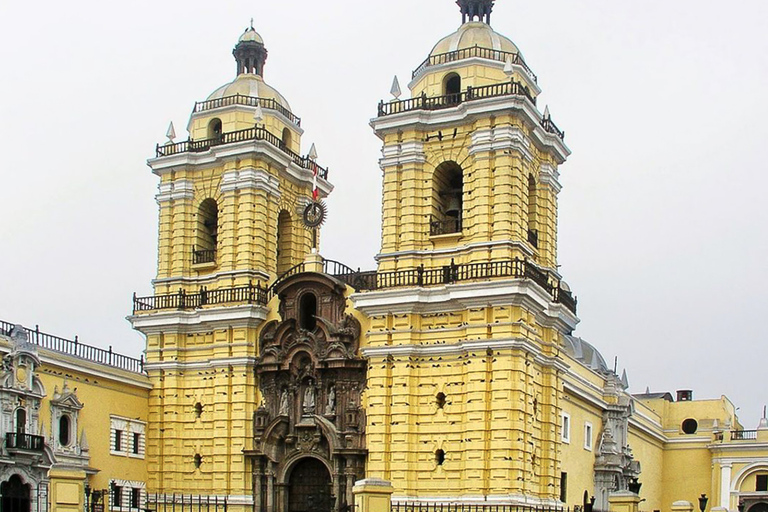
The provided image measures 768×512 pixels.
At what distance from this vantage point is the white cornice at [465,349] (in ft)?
112

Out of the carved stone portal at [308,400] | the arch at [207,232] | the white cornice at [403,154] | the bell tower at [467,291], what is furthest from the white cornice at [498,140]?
the arch at [207,232]

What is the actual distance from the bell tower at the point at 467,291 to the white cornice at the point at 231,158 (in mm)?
5034

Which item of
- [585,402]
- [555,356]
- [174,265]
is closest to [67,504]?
[174,265]

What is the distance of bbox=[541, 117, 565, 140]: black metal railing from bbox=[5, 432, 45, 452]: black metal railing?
19361 millimetres

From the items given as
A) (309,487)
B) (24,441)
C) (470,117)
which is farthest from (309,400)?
(470,117)

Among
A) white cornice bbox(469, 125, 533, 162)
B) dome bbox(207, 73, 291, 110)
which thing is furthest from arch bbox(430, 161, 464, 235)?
dome bbox(207, 73, 291, 110)

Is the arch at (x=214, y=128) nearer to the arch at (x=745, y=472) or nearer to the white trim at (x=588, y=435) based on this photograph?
the white trim at (x=588, y=435)

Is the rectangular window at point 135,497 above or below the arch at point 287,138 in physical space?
below

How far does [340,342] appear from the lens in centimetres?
3719

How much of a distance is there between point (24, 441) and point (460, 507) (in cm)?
1337

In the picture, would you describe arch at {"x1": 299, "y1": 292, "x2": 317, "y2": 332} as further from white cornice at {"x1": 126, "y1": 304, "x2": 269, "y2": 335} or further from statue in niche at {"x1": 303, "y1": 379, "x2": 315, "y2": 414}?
statue in niche at {"x1": 303, "y1": 379, "x2": 315, "y2": 414}

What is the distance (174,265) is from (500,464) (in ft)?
49.2

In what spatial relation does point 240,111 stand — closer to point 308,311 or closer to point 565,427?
point 308,311

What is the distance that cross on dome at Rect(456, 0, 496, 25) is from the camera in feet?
130
